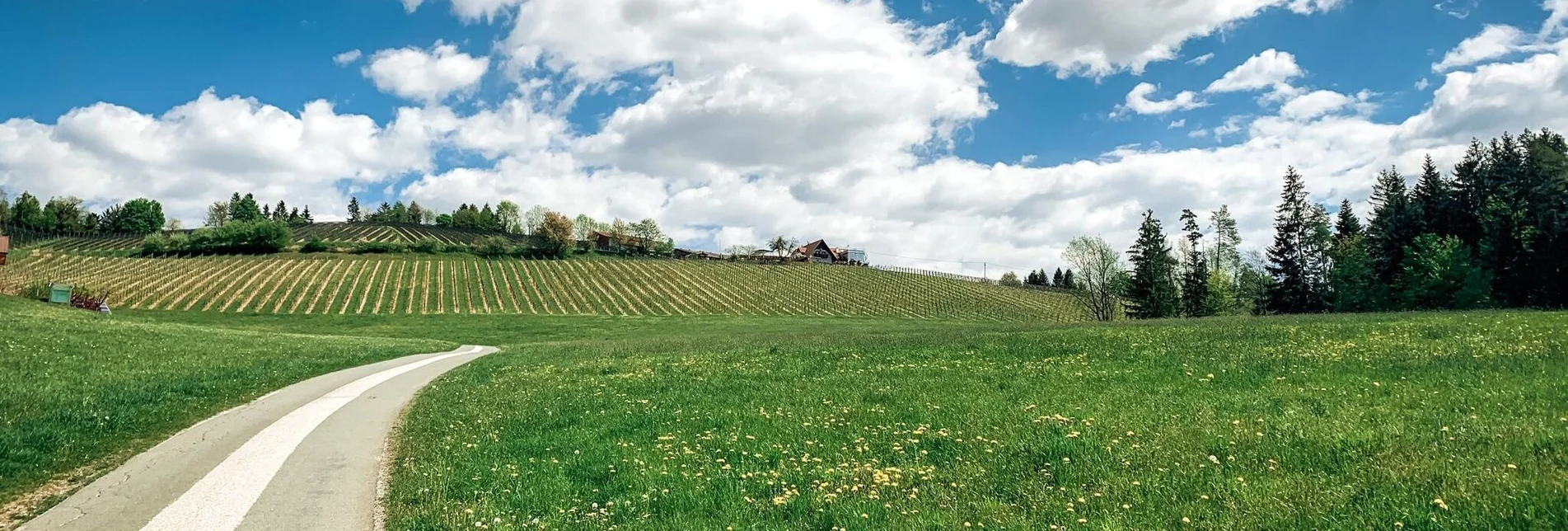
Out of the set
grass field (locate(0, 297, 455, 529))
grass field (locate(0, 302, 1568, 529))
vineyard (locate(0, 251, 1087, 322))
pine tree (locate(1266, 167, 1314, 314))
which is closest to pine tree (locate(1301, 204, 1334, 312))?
pine tree (locate(1266, 167, 1314, 314))

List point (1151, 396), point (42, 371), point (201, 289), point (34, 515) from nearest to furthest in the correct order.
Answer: point (34, 515) < point (1151, 396) < point (42, 371) < point (201, 289)

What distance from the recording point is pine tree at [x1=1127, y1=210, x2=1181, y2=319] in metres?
84.9

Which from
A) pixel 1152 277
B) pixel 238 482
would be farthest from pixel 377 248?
pixel 238 482

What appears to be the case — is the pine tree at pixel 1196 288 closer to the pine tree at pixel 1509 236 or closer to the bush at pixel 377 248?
the pine tree at pixel 1509 236

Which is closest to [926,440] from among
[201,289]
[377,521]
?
[377,521]

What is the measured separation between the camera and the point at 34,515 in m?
9.09

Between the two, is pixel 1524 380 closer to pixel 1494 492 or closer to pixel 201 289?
pixel 1494 492

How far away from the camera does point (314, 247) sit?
126 m

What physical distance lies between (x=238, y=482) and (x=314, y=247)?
13564 centimetres

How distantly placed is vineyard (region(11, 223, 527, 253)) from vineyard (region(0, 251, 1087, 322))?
25.9m

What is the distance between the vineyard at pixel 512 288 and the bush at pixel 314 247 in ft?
19.9

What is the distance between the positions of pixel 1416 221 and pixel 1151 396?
76.8m

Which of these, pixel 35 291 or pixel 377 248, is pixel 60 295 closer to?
pixel 35 291

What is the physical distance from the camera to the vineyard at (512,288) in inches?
3369
